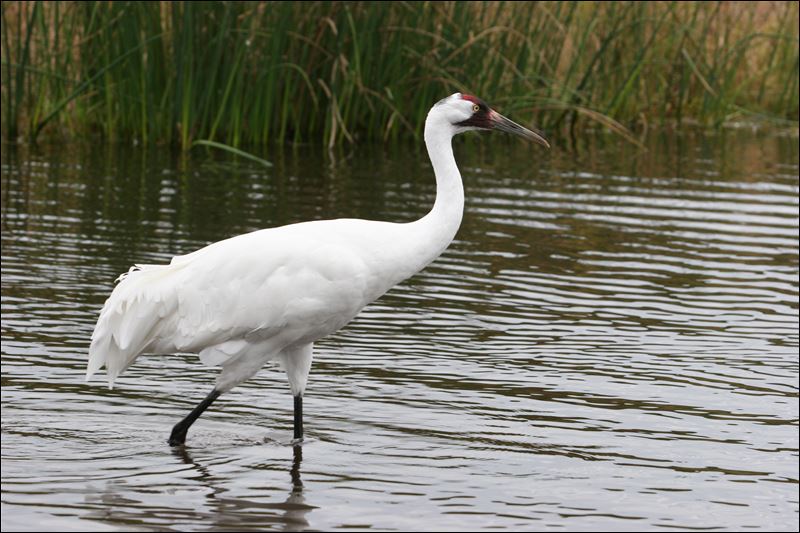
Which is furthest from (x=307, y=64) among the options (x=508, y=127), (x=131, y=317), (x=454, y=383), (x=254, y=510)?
(x=254, y=510)

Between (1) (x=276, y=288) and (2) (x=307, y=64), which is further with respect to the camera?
(2) (x=307, y=64)

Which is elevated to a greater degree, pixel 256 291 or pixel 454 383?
pixel 256 291

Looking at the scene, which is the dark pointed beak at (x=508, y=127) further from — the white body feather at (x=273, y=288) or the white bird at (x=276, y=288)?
the white body feather at (x=273, y=288)

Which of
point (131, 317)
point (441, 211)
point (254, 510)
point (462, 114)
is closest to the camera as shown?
point (254, 510)

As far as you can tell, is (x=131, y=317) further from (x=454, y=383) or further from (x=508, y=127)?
(x=508, y=127)

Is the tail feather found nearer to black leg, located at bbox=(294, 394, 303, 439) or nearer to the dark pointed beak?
black leg, located at bbox=(294, 394, 303, 439)

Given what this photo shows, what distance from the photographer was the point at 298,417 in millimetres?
6711

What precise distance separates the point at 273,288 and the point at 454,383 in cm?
158

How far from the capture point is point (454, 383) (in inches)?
303

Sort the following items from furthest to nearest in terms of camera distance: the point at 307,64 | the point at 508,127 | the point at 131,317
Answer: the point at 307,64 → the point at 508,127 → the point at 131,317

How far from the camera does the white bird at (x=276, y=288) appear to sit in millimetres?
6383

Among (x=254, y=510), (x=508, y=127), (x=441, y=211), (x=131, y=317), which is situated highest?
(x=508, y=127)

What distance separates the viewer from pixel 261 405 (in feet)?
24.2

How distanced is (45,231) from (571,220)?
424 centimetres
